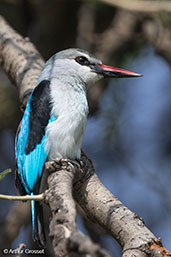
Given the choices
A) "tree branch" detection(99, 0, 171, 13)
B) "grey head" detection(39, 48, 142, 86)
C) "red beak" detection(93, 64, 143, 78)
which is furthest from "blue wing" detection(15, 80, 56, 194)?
"tree branch" detection(99, 0, 171, 13)

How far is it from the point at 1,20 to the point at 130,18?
1.47 m

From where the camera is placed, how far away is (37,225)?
2.73 m

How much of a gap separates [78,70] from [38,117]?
650 mm

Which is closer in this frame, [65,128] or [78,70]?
[65,128]

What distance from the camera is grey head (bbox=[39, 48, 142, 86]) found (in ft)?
10.5

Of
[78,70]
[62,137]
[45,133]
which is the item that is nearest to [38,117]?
[45,133]

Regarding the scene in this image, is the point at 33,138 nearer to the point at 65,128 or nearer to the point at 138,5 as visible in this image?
the point at 65,128

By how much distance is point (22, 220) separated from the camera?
12.6 feet

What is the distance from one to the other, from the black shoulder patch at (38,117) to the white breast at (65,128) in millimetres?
44

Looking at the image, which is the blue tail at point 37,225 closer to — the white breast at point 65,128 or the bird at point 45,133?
the bird at point 45,133

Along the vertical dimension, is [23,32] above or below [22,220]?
above

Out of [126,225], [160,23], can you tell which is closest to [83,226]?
[126,225]

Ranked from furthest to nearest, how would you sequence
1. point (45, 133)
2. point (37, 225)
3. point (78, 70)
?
point (78, 70) < point (45, 133) < point (37, 225)

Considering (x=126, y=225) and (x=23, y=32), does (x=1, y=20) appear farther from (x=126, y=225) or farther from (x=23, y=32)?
(x=126, y=225)
